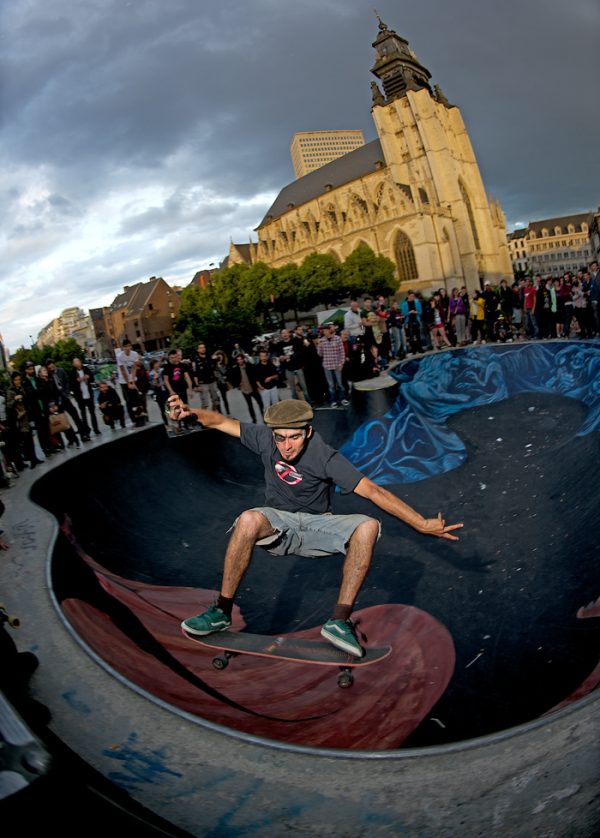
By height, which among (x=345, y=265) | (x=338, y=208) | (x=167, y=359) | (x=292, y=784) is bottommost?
(x=292, y=784)

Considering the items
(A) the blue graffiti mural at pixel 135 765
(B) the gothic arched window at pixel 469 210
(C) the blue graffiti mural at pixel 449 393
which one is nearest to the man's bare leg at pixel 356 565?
(A) the blue graffiti mural at pixel 135 765

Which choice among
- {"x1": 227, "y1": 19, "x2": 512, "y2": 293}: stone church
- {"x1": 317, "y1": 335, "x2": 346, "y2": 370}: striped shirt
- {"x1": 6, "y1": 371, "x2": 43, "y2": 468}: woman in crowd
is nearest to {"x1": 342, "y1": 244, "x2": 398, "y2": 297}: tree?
{"x1": 227, "y1": 19, "x2": 512, "y2": 293}: stone church

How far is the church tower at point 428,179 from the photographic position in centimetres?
5541

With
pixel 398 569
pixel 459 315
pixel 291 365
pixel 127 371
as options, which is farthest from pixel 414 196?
pixel 398 569

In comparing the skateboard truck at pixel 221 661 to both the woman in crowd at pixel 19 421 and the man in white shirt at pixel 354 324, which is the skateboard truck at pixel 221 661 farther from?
the man in white shirt at pixel 354 324

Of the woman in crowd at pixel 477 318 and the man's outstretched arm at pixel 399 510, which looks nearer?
the man's outstretched arm at pixel 399 510

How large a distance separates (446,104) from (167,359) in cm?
7011

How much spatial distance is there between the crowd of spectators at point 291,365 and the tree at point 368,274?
140ft

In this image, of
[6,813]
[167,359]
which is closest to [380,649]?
[6,813]

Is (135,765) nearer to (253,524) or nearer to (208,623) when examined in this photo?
(208,623)

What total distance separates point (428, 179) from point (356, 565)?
62.9 meters

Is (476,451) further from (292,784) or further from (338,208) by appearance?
(338,208)

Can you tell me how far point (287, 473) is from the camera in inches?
119

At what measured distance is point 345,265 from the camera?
55.8 m
